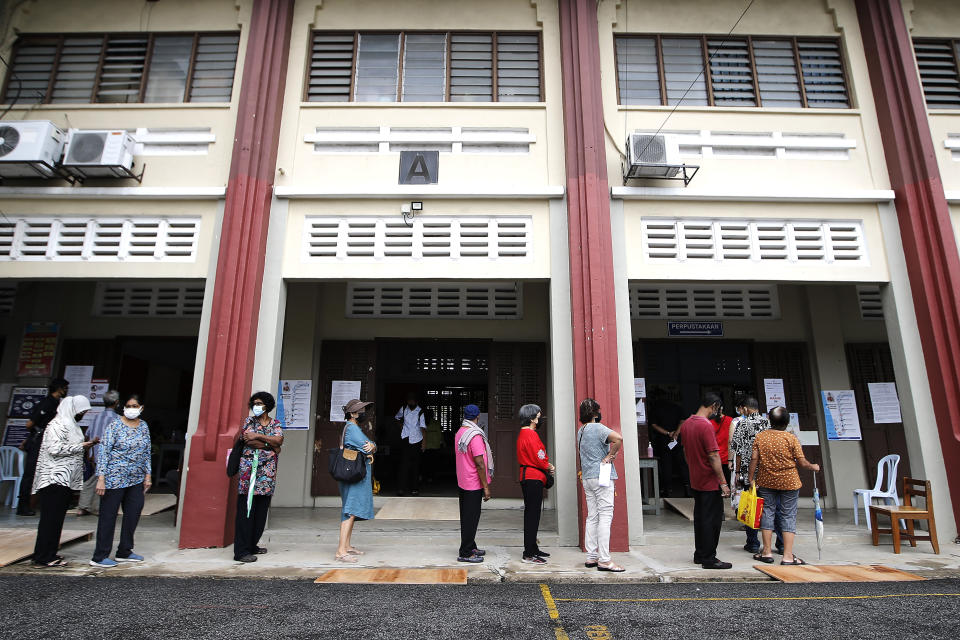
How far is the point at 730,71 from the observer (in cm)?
783

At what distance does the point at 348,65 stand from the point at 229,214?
2.94 meters

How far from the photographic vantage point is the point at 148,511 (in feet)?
24.4

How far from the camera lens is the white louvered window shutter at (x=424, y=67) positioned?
7770mm

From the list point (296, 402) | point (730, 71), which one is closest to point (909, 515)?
point (730, 71)

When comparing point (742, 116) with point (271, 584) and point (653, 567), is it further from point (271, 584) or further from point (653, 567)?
point (271, 584)

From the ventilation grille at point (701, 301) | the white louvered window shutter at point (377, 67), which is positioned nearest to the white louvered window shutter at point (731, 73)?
the ventilation grille at point (701, 301)

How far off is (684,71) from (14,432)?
11.8 m

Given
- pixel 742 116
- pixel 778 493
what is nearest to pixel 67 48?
pixel 742 116

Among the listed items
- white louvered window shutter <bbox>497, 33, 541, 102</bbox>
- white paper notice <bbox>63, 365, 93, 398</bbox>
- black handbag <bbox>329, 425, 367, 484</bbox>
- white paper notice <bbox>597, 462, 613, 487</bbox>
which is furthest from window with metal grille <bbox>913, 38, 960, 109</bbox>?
white paper notice <bbox>63, 365, 93, 398</bbox>

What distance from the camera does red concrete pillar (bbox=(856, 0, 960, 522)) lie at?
6.44 meters

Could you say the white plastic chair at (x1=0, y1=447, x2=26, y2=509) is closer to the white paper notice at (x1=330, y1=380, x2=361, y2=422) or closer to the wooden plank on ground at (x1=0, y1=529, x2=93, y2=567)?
the wooden plank on ground at (x1=0, y1=529, x2=93, y2=567)

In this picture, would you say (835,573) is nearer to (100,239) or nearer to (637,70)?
(637,70)

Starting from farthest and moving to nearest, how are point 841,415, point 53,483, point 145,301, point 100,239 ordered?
point 145,301 → point 841,415 → point 100,239 → point 53,483

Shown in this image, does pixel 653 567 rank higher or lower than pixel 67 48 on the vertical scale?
lower
